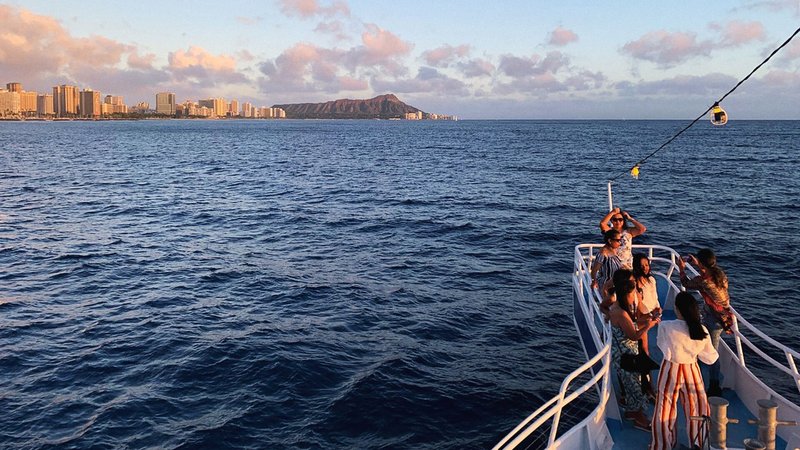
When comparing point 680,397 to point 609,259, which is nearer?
point 680,397

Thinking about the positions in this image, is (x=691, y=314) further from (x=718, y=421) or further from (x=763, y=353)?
(x=763, y=353)

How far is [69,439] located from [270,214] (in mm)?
25203

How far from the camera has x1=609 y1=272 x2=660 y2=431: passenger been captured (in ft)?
25.1

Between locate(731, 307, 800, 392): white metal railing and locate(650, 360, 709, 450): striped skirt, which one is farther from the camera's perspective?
locate(731, 307, 800, 392): white metal railing

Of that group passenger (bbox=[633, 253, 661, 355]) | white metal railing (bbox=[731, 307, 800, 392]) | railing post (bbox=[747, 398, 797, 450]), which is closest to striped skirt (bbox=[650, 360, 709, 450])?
railing post (bbox=[747, 398, 797, 450])

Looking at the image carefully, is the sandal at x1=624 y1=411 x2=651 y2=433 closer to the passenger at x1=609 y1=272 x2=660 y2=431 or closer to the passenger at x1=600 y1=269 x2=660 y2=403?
the passenger at x1=609 y1=272 x2=660 y2=431

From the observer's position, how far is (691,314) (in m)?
6.22

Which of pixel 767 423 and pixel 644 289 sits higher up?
pixel 644 289

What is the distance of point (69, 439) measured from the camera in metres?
11.3

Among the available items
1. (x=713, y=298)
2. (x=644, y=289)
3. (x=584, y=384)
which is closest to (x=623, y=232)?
(x=713, y=298)

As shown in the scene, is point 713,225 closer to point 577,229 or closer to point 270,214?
point 577,229

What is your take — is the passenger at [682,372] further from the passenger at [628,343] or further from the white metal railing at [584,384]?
the passenger at [628,343]

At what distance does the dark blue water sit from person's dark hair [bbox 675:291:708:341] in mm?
5897

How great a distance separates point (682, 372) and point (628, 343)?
1.60 m
